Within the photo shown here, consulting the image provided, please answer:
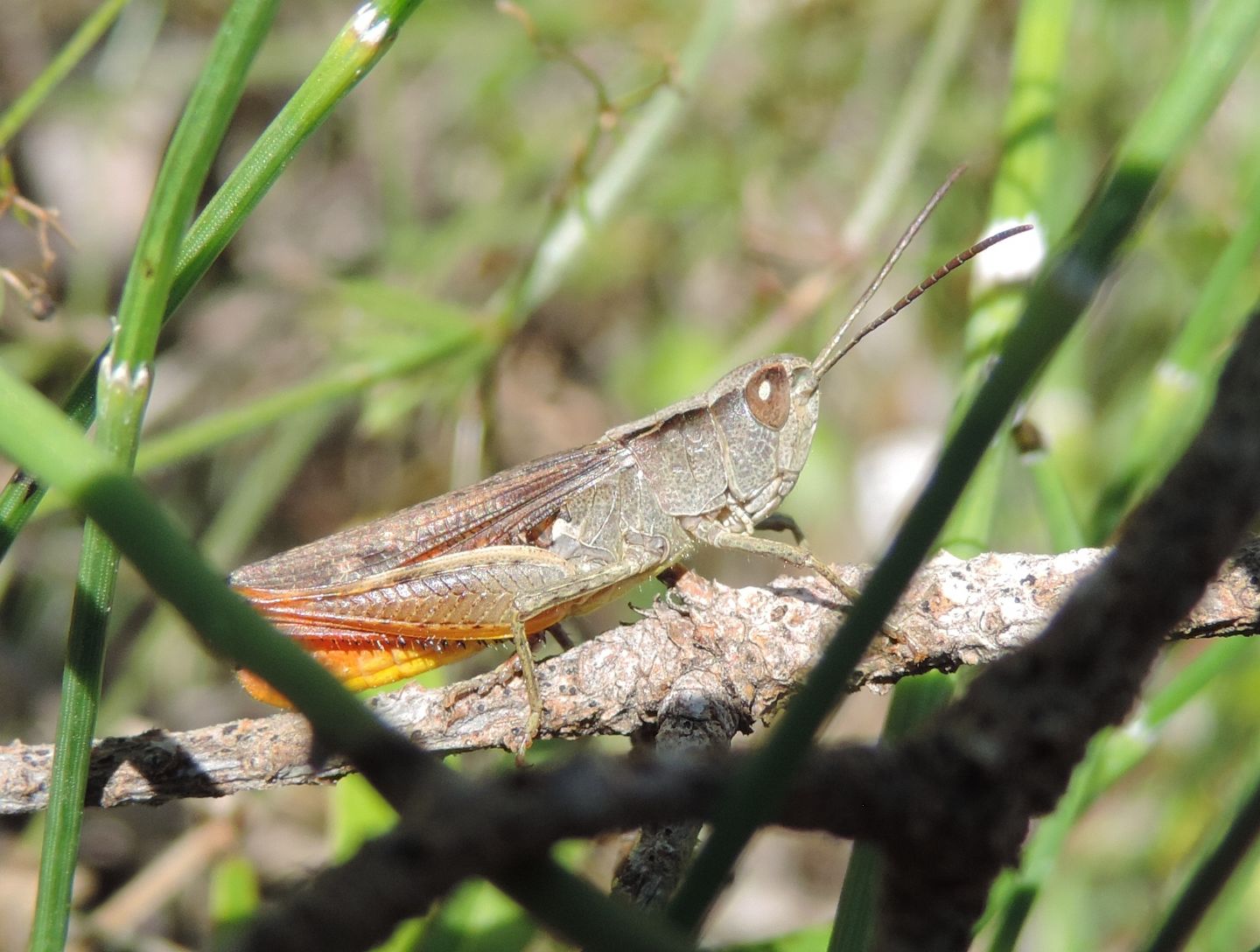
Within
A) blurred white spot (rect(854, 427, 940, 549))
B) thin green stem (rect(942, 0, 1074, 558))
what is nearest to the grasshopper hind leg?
thin green stem (rect(942, 0, 1074, 558))

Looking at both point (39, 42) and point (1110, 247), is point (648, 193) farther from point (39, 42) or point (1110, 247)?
point (1110, 247)

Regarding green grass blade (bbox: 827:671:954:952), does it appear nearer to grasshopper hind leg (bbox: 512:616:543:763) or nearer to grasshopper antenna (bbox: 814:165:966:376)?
grasshopper hind leg (bbox: 512:616:543:763)

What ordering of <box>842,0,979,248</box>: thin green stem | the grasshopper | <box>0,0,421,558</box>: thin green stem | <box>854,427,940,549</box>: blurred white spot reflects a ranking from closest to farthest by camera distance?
<box>0,0,421,558</box>: thin green stem → the grasshopper → <box>842,0,979,248</box>: thin green stem → <box>854,427,940,549</box>: blurred white spot

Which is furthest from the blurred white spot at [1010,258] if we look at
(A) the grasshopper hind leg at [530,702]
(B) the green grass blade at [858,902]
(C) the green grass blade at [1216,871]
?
(C) the green grass blade at [1216,871]

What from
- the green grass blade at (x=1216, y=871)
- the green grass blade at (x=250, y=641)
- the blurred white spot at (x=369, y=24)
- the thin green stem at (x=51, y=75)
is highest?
the thin green stem at (x=51, y=75)

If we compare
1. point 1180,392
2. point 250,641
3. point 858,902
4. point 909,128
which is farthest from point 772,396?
point 250,641

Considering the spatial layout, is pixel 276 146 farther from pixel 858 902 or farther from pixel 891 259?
pixel 891 259

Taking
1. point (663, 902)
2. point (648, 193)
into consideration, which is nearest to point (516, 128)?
point (648, 193)

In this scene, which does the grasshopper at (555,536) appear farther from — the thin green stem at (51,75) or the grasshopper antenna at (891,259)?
the thin green stem at (51,75)
